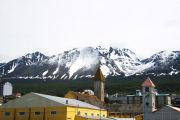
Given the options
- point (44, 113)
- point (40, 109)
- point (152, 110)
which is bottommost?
point (44, 113)

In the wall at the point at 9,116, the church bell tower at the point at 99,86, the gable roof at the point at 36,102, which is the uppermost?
the church bell tower at the point at 99,86

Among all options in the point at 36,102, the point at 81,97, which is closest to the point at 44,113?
the point at 36,102

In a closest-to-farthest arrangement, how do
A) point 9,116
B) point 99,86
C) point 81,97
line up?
point 9,116 < point 81,97 < point 99,86

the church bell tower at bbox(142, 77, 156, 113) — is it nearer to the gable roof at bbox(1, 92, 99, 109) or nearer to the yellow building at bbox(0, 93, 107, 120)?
the yellow building at bbox(0, 93, 107, 120)

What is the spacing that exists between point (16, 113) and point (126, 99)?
79.9m

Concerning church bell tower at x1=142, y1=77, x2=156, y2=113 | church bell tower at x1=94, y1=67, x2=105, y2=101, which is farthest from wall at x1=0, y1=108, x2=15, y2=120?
church bell tower at x1=94, y1=67, x2=105, y2=101

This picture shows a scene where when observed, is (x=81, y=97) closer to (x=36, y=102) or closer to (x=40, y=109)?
(x=36, y=102)

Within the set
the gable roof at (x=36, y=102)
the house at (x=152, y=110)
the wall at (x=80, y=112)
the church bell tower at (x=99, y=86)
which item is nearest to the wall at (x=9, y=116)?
the gable roof at (x=36, y=102)

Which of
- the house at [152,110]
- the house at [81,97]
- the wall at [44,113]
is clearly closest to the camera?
the wall at [44,113]

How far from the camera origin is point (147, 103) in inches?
3228

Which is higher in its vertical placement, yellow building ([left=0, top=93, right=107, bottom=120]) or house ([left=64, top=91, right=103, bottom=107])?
house ([left=64, top=91, right=103, bottom=107])

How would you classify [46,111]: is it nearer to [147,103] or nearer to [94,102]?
[147,103]

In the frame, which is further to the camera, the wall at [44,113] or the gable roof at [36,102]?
the gable roof at [36,102]

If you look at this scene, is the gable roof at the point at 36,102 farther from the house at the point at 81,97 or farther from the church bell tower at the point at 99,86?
the church bell tower at the point at 99,86
